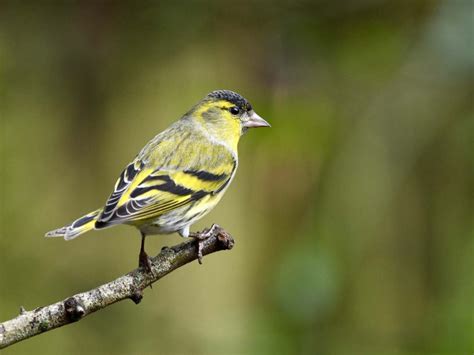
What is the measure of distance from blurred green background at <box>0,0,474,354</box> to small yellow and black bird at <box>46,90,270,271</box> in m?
0.53

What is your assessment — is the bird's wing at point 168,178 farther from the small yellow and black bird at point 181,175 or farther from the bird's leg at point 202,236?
the bird's leg at point 202,236

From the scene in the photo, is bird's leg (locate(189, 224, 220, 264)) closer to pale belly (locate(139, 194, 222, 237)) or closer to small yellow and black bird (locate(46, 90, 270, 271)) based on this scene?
small yellow and black bird (locate(46, 90, 270, 271))

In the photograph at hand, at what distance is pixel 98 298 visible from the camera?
2.39 metres

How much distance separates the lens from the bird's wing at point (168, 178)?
321cm

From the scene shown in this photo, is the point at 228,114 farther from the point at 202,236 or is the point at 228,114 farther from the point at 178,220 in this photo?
the point at 202,236

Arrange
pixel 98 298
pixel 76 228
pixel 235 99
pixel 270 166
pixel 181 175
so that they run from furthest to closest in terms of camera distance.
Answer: pixel 270 166
pixel 235 99
pixel 181 175
pixel 76 228
pixel 98 298

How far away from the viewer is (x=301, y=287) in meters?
4.01

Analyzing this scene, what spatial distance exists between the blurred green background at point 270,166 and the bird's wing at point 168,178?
74 centimetres

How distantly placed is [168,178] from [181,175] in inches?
2.9

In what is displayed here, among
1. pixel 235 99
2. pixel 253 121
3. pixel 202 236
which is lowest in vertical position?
pixel 202 236

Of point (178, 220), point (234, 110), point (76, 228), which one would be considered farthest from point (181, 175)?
point (234, 110)

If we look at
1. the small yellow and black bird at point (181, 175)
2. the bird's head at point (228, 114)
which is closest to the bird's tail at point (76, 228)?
the small yellow and black bird at point (181, 175)

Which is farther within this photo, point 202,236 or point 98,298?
point 202,236

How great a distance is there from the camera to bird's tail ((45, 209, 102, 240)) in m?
2.95
